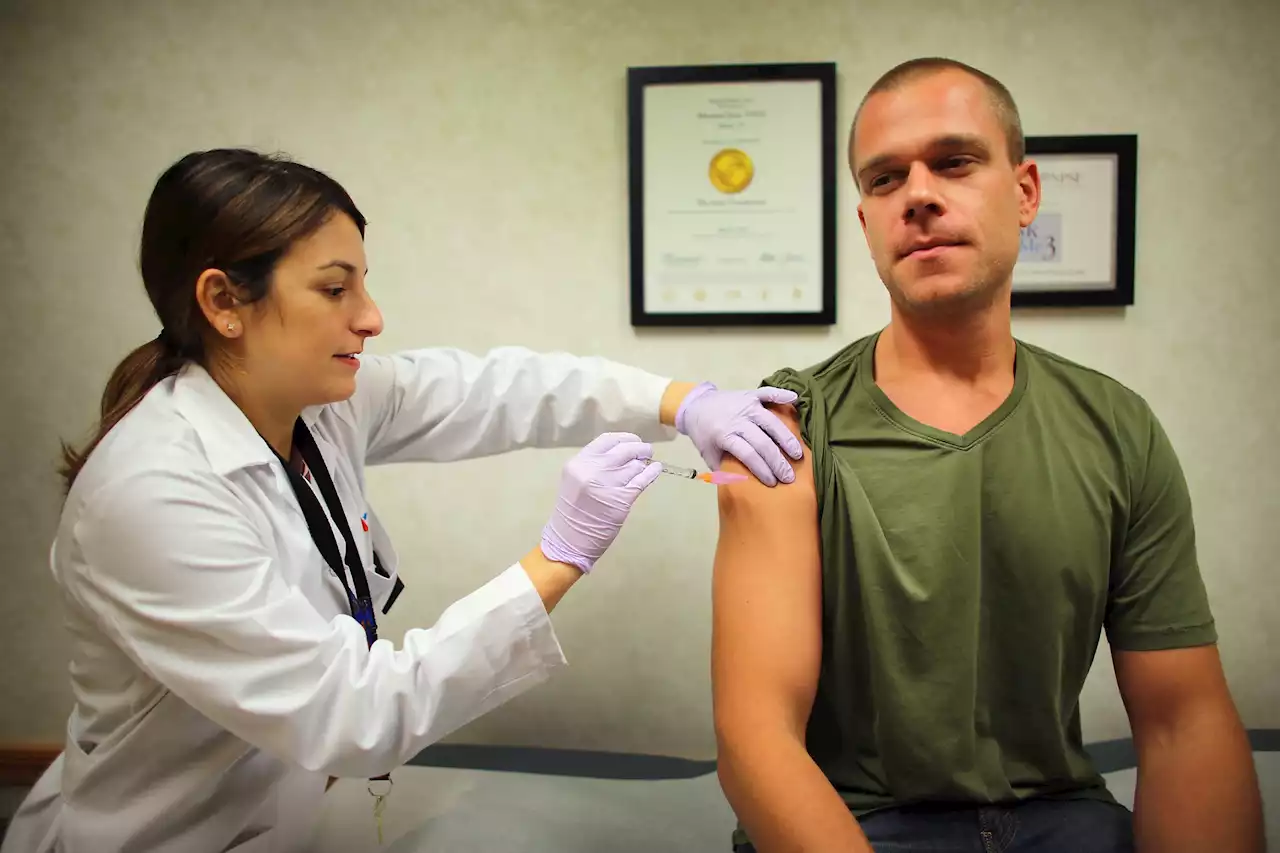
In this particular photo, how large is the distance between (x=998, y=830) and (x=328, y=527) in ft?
3.46

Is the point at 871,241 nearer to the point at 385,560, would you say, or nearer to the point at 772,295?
the point at 772,295

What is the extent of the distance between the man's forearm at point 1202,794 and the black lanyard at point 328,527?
113 centimetres

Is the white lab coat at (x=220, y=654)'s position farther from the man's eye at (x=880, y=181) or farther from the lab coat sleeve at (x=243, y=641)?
the man's eye at (x=880, y=181)

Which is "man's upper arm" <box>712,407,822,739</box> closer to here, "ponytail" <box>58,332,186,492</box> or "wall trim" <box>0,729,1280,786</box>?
"wall trim" <box>0,729,1280,786</box>

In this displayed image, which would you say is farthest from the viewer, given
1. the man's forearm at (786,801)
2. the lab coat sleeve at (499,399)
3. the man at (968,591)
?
the lab coat sleeve at (499,399)

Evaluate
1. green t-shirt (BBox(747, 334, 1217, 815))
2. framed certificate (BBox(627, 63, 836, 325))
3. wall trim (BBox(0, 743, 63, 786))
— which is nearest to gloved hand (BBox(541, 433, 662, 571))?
green t-shirt (BBox(747, 334, 1217, 815))

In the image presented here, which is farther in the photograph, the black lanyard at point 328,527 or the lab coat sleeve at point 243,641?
the black lanyard at point 328,527

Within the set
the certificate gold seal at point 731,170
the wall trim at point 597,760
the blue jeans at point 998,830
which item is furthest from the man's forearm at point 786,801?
the certificate gold seal at point 731,170

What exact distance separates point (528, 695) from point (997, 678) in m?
1.13

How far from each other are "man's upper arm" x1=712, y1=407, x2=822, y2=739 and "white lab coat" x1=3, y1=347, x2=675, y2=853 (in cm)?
25

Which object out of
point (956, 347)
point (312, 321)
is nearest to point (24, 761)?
point (312, 321)

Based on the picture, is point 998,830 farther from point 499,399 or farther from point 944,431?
point 499,399

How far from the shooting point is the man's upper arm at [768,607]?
3.32 ft

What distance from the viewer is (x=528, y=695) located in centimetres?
186
